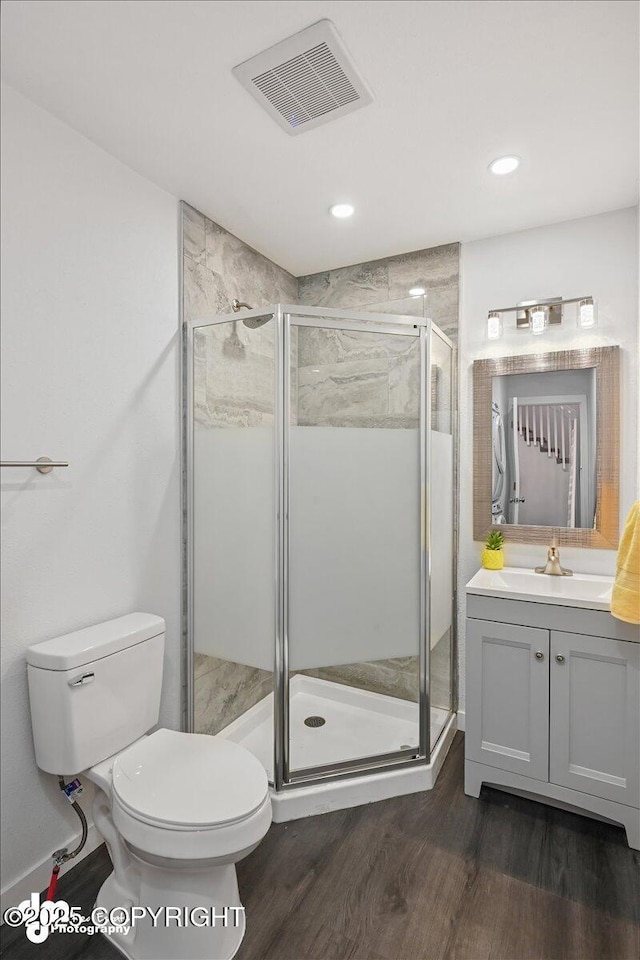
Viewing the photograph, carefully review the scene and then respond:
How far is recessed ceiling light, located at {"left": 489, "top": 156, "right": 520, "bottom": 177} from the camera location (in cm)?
183

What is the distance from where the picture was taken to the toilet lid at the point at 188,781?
1.30 metres

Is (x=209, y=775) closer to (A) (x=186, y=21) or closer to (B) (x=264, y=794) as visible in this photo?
(B) (x=264, y=794)

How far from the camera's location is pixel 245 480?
204 cm

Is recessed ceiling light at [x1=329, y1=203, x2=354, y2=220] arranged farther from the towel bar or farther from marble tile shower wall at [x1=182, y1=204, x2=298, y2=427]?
the towel bar

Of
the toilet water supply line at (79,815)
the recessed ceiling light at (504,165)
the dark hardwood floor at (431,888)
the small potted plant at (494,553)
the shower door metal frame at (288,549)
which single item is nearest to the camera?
the dark hardwood floor at (431,888)

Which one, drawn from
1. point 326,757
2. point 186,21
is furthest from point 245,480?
point 186,21

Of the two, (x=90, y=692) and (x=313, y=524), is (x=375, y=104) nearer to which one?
(x=313, y=524)

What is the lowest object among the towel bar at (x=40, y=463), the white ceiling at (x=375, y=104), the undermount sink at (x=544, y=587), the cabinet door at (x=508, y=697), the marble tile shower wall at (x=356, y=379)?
the cabinet door at (x=508, y=697)

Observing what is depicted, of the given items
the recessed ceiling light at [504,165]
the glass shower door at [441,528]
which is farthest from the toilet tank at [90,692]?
the recessed ceiling light at [504,165]

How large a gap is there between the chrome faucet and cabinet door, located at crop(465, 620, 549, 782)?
43 centimetres

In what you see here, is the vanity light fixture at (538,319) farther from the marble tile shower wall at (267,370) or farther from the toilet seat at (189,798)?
the toilet seat at (189,798)

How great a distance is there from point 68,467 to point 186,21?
128 cm

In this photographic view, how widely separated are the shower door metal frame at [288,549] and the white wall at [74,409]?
1.62 feet

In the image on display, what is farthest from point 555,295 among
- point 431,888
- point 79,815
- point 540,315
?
→ point 79,815
